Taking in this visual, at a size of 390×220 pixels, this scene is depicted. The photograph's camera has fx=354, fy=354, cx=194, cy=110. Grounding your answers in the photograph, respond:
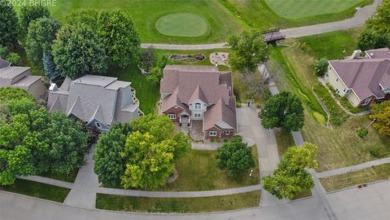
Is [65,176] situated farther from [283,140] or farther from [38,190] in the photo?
[283,140]

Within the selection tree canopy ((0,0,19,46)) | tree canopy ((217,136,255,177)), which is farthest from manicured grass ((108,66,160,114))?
tree canopy ((0,0,19,46))

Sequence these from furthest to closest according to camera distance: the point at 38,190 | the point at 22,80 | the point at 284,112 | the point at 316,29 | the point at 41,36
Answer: the point at 316,29, the point at 41,36, the point at 22,80, the point at 284,112, the point at 38,190

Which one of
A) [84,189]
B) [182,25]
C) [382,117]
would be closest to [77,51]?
[84,189]

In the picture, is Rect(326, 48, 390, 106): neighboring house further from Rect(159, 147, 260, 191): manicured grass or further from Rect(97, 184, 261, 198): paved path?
Rect(97, 184, 261, 198): paved path

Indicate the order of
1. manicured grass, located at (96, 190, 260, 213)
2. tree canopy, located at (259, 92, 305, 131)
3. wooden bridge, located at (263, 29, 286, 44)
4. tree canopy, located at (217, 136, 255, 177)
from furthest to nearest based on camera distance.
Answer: wooden bridge, located at (263, 29, 286, 44) < tree canopy, located at (259, 92, 305, 131) < manicured grass, located at (96, 190, 260, 213) < tree canopy, located at (217, 136, 255, 177)

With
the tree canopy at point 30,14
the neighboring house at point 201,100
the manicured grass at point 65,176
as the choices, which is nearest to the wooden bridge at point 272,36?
the neighboring house at point 201,100

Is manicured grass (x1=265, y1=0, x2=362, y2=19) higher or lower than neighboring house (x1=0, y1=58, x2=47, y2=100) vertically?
higher

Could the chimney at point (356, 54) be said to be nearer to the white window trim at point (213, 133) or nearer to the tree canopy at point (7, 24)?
the white window trim at point (213, 133)

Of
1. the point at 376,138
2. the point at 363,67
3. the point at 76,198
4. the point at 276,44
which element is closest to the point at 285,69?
the point at 276,44
